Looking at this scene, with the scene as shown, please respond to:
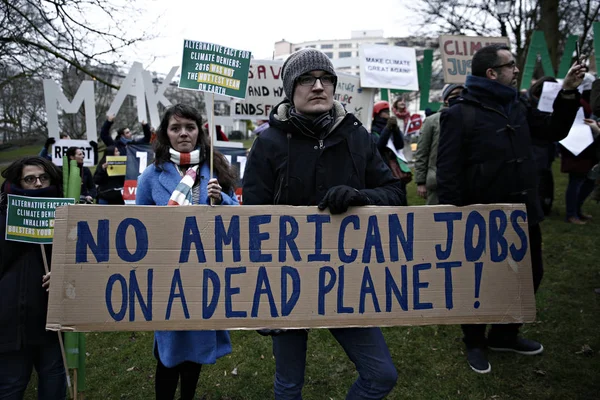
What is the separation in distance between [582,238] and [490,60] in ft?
14.9

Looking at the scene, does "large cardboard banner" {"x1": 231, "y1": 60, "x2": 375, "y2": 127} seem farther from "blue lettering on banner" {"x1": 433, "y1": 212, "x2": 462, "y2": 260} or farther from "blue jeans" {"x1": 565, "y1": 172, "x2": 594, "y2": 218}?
→ "blue lettering on banner" {"x1": 433, "y1": 212, "x2": 462, "y2": 260}

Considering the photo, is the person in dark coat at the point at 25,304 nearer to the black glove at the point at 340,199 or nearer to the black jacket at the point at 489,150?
the black glove at the point at 340,199

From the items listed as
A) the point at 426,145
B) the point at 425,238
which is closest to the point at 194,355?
the point at 425,238

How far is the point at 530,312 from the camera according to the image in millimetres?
1949

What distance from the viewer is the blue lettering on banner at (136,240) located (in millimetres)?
1870

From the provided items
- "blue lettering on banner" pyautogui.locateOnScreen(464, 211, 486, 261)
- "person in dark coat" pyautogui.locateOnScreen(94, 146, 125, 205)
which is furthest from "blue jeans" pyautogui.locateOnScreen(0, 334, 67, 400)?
"person in dark coat" pyautogui.locateOnScreen(94, 146, 125, 205)

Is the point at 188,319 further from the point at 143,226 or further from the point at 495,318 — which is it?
the point at 495,318

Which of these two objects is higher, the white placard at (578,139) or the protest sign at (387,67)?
the protest sign at (387,67)

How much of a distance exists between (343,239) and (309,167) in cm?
37

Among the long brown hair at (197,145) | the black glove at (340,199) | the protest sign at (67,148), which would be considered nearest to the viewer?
the black glove at (340,199)

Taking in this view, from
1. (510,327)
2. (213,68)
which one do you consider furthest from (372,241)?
(510,327)

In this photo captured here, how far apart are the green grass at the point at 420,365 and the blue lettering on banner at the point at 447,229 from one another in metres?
1.52

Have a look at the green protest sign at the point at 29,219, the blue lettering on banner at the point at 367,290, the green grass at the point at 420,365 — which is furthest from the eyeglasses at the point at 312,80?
the green grass at the point at 420,365

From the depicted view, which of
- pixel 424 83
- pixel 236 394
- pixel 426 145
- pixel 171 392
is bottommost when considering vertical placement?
pixel 236 394
